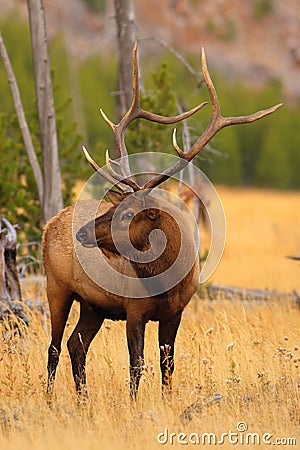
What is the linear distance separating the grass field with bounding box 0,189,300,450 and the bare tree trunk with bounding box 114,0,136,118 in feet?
9.38

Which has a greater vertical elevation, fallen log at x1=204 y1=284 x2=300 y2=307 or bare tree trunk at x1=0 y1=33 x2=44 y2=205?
bare tree trunk at x1=0 y1=33 x2=44 y2=205

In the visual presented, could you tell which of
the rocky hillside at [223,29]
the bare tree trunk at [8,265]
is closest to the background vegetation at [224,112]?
the bare tree trunk at [8,265]

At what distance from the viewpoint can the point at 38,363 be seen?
7293mm

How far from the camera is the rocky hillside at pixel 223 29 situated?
76.5 m

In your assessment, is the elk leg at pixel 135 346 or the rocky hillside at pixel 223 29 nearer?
the elk leg at pixel 135 346

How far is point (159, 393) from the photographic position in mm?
6500

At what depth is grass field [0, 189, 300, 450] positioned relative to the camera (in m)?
5.34

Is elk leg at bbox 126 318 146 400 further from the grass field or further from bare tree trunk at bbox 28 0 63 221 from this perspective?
bare tree trunk at bbox 28 0 63 221

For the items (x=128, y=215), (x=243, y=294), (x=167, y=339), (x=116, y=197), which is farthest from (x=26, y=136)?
(x=167, y=339)

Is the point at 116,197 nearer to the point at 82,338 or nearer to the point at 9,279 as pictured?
the point at 82,338

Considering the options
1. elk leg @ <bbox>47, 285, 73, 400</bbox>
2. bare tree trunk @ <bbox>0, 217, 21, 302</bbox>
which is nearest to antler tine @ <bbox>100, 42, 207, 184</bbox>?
elk leg @ <bbox>47, 285, 73, 400</bbox>

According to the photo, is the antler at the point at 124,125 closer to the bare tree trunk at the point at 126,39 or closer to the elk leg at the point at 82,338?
the elk leg at the point at 82,338

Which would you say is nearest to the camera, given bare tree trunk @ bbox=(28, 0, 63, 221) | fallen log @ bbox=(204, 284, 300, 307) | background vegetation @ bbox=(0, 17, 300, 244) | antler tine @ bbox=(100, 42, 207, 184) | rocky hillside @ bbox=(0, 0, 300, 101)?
antler tine @ bbox=(100, 42, 207, 184)

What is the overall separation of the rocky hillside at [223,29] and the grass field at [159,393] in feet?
204
